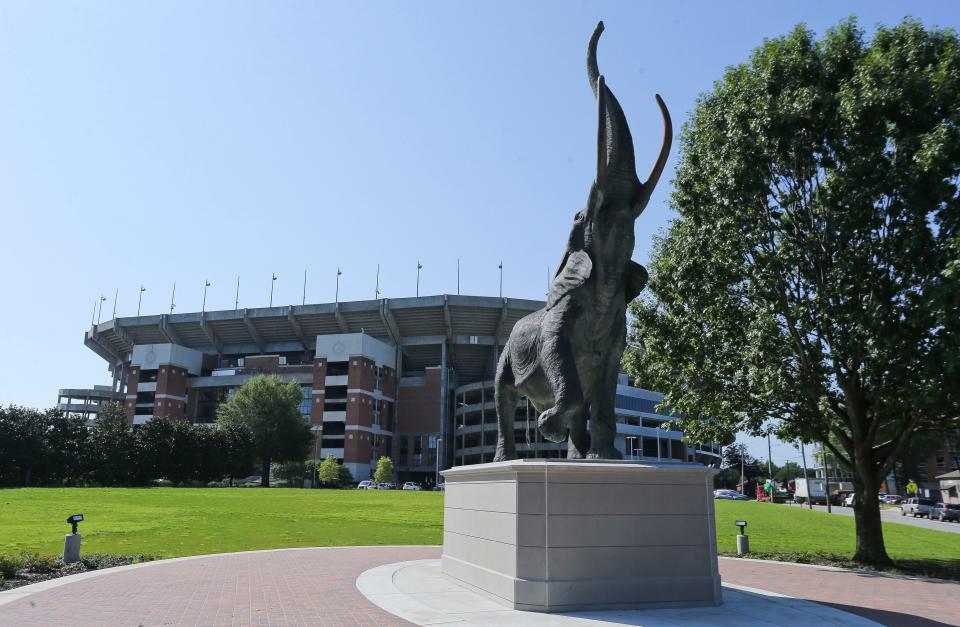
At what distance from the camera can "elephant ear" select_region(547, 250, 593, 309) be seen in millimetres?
9031

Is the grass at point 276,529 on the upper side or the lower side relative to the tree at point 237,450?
lower

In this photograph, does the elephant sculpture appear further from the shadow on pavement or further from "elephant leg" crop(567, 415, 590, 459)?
the shadow on pavement

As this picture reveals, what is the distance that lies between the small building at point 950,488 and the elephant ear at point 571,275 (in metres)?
78.0

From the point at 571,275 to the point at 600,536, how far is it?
3261mm

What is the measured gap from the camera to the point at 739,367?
1667 centimetres

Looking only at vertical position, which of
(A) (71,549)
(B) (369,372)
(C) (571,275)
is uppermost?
(B) (369,372)

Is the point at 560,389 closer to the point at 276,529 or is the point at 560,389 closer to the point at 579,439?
the point at 579,439

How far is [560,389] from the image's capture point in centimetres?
862

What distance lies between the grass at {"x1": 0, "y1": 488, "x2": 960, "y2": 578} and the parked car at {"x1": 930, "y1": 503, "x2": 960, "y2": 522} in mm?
A: 17496

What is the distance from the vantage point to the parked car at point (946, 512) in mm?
45031

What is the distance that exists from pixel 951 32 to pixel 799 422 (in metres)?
9.07

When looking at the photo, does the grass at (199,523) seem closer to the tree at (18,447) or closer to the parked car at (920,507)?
the tree at (18,447)

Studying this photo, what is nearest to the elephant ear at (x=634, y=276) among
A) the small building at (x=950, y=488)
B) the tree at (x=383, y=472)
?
the tree at (x=383, y=472)

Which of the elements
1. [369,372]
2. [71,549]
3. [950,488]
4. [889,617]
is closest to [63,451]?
[369,372]
